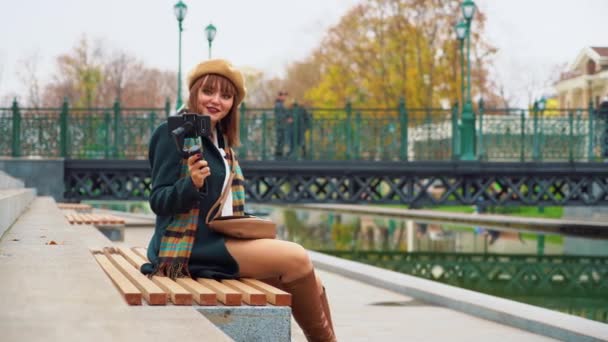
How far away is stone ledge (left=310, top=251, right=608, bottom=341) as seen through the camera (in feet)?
27.5

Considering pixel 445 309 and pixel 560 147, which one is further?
pixel 560 147

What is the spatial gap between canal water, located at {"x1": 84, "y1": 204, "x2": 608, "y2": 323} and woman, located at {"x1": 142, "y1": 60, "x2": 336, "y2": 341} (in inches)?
314

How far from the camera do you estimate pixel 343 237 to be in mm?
30703

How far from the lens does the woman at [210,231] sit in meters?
5.71

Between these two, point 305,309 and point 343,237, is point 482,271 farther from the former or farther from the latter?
point 305,309

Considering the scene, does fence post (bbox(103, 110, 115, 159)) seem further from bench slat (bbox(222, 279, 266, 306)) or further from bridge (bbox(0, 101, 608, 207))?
bench slat (bbox(222, 279, 266, 306))

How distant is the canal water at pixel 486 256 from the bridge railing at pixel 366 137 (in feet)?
7.20

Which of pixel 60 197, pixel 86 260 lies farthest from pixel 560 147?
pixel 86 260

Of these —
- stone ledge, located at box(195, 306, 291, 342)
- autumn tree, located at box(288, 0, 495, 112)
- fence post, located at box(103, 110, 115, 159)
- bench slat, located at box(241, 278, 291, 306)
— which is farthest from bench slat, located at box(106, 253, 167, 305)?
autumn tree, located at box(288, 0, 495, 112)

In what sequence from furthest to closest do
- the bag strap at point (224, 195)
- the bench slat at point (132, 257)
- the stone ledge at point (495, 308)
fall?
the stone ledge at point (495, 308), the bench slat at point (132, 257), the bag strap at point (224, 195)

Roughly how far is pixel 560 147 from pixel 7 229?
1980 cm

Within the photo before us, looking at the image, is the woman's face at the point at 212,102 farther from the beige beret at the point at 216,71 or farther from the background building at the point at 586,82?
the background building at the point at 586,82

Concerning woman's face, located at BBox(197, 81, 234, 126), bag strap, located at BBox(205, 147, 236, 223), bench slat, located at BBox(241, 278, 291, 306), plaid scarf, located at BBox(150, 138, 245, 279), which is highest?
woman's face, located at BBox(197, 81, 234, 126)

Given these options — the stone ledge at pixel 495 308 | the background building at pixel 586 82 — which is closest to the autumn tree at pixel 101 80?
the background building at pixel 586 82
